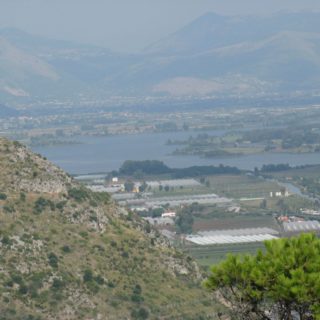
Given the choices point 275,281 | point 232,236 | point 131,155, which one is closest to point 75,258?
point 275,281

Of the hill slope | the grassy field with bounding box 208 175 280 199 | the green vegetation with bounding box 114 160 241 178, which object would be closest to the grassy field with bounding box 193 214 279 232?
the grassy field with bounding box 208 175 280 199

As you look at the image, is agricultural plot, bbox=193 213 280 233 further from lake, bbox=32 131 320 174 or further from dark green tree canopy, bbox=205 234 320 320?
dark green tree canopy, bbox=205 234 320 320

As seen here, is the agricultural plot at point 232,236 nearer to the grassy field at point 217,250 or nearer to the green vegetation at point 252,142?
the grassy field at point 217,250

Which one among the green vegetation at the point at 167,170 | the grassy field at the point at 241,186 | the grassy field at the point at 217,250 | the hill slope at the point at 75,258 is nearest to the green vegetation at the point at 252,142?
the green vegetation at the point at 167,170

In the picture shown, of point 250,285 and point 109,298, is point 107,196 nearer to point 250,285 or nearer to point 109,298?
point 109,298

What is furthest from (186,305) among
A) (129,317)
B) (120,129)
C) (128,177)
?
(120,129)

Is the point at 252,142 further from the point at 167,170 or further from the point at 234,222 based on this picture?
the point at 234,222

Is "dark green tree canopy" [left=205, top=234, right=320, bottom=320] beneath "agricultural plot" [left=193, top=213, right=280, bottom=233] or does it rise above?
above
